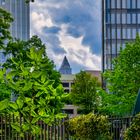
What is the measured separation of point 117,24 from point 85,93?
159ft

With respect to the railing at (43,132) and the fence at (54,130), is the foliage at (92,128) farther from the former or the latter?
the railing at (43,132)

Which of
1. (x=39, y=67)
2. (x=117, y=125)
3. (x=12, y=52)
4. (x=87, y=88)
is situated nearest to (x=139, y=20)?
(x=87, y=88)

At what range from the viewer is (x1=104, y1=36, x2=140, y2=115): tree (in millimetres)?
44781

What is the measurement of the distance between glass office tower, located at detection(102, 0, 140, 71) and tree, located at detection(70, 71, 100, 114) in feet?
119

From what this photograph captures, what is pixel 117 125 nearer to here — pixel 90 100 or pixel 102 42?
pixel 90 100

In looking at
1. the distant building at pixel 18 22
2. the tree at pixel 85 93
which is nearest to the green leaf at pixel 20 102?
the distant building at pixel 18 22

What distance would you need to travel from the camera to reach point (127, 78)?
4516 cm

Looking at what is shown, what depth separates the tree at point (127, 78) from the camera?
44.8 meters

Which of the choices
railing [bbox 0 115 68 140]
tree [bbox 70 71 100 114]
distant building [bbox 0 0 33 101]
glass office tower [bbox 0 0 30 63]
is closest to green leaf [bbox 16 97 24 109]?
railing [bbox 0 115 68 140]

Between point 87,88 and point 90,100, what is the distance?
13.6 ft

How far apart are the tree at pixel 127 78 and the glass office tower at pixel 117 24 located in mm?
70411

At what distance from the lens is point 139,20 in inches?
4877

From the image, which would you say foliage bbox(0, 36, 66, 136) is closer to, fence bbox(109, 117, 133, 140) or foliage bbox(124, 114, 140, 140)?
foliage bbox(124, 114, 140, 140)

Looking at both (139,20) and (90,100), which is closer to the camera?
(90,100)
